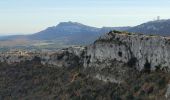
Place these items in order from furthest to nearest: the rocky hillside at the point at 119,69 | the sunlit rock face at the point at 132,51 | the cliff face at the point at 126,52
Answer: the cliff face at the point at 126,52 → the sunlit rock face at the point at 132,51 → the rocky hillside at the point at 119,69

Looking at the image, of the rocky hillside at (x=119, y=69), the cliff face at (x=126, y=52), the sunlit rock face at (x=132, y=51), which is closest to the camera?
the rocky hillside at (x=119, y=69)

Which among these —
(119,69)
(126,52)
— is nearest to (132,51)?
(126,52)

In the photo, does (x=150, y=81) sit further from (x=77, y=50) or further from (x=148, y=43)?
(x=77, y=50)

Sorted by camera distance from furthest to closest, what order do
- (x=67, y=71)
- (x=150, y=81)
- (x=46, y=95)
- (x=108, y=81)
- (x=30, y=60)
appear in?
(x=30, y=60)
(x=67, y=71)
(x=46, y=95)
(x=108, y=81)
(x=150, y=81)

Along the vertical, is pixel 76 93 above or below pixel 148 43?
below

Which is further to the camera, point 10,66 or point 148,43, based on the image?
point 10,66

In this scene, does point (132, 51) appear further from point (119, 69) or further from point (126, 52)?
point (119, 69)

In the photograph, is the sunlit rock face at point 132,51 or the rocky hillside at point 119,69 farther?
the sunlit rock face at point 132,51

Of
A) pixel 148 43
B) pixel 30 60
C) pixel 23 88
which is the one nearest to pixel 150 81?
pixel 148 43
